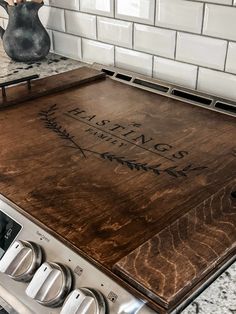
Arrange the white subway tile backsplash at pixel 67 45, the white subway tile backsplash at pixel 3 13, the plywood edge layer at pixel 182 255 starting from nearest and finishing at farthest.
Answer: the plywood edge layer at pixel 182 255 < the white subway tile backsplash at pixel 67 45 < the white subway tile backsplash at pixel 3 13

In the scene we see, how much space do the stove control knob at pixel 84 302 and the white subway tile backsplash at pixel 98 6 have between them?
80 cm

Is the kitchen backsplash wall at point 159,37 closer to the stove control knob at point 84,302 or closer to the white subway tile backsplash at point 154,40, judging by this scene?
the white subway tile backsplash at point 154,40

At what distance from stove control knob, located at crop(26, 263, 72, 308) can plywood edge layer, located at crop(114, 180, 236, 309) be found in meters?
0.07

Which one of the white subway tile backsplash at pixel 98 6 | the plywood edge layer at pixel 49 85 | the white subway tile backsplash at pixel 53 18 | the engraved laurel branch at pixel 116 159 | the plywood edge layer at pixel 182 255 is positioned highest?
the white subway tile backsplash at pixel 98 6

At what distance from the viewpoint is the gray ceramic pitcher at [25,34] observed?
116 centimetres

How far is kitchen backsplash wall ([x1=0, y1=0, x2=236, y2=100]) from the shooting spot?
0.91 meters

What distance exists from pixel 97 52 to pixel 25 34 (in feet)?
0.66

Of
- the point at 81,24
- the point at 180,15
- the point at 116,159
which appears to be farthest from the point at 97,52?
the point at 116,159

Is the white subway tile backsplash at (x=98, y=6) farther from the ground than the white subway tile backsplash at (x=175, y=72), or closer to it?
farther from the ground

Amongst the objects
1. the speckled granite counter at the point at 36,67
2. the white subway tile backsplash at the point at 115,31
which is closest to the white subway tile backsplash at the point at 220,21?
the white subway tile backsplash at the point at 115,31

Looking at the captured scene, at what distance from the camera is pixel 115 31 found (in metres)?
1.12

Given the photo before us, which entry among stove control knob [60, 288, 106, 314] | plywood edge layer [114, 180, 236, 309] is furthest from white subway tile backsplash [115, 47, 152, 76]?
stove control knob [60, 288, 106, 314]

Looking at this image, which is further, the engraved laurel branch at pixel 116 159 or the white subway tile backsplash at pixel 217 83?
the white subway tile backsplash at pixel 217 83

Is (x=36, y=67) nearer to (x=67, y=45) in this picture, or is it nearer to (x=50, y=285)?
(x=67, y=45)
